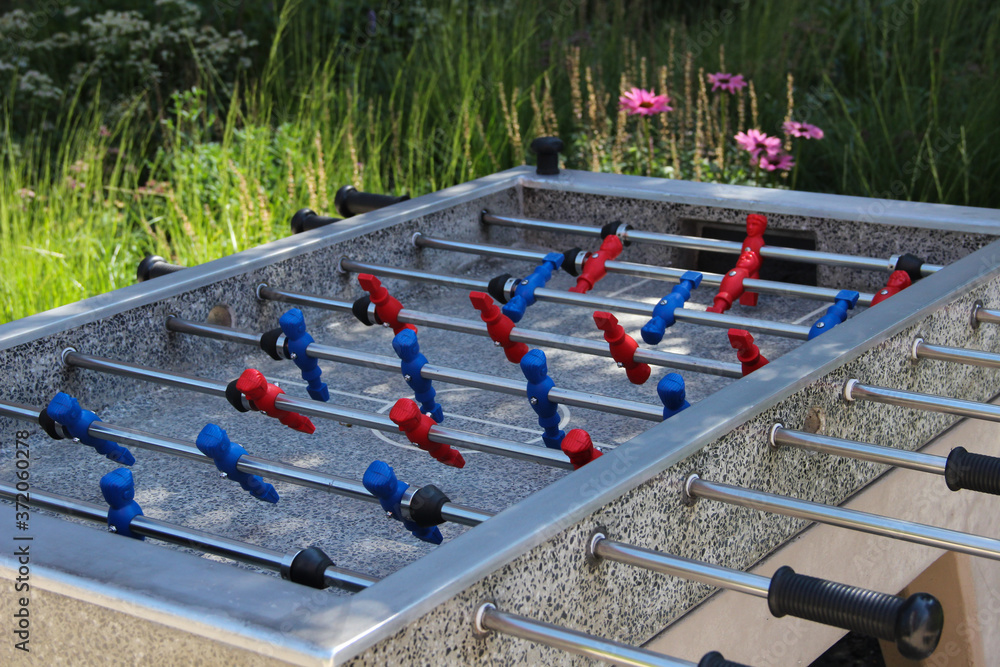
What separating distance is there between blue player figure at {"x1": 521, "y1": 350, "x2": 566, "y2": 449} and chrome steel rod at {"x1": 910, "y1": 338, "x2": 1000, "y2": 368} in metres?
0.63

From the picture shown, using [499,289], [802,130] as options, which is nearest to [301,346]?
[499,289]

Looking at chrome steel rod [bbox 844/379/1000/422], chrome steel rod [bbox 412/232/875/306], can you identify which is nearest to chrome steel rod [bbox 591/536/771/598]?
chrome steel rod [bbox 844/379/1000/422]

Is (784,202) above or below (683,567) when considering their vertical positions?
above

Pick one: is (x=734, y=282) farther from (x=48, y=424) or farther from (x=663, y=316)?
(x=48, y=424)

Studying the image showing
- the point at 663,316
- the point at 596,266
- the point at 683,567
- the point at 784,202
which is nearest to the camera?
the point at 683,567

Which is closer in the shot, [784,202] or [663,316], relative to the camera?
[663,316]

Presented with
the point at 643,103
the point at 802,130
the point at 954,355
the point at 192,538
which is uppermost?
the point at 643,103

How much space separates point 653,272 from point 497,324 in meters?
0.57

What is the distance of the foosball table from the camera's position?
117cm

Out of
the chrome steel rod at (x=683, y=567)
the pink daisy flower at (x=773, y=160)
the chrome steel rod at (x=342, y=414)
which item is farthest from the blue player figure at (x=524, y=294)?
the pink daisy flower at (x=773, y=160)

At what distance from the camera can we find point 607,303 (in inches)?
91.6

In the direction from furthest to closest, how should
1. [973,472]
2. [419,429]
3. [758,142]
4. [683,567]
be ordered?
[758,142]
[419,429]
[973,472]
[683,567]

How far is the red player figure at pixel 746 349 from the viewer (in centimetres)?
191

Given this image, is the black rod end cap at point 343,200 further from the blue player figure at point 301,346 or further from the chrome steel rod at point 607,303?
the blue player figure at point 301,346
